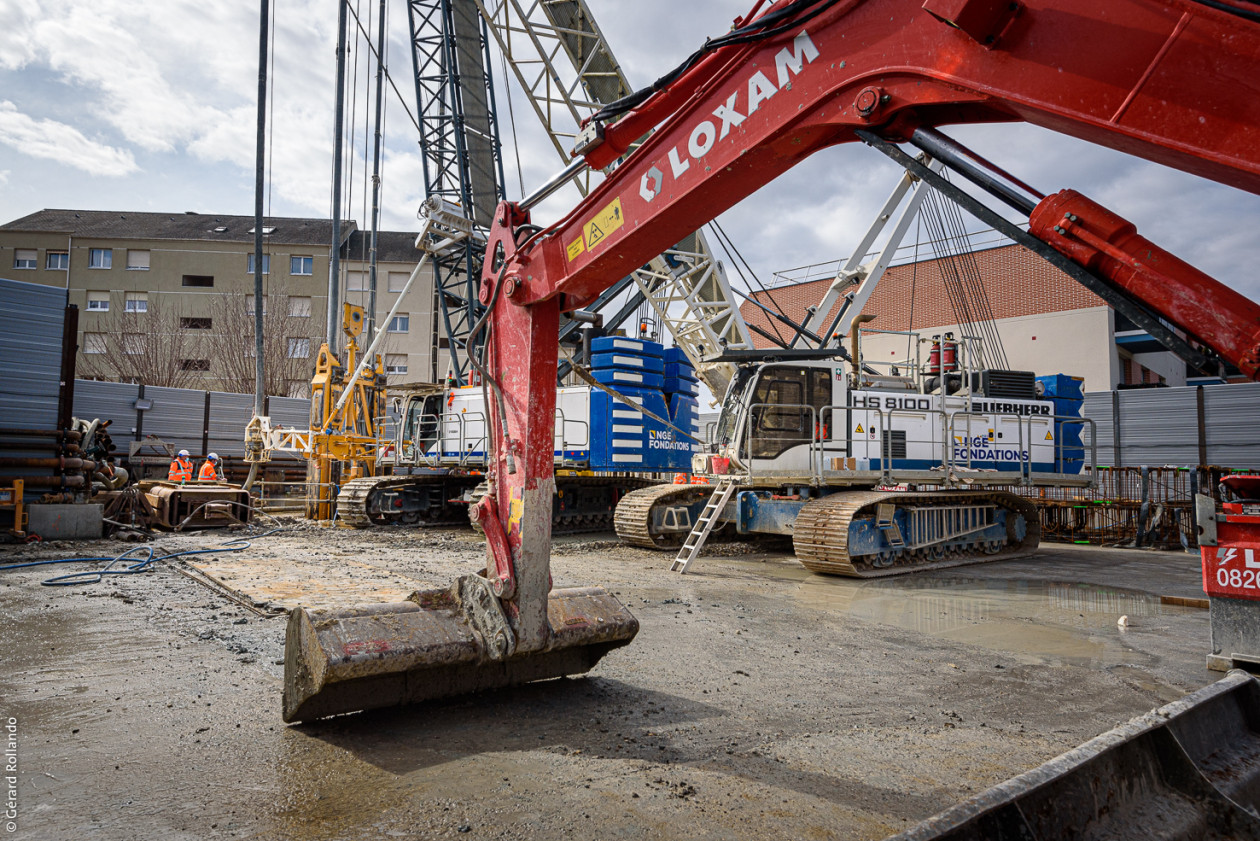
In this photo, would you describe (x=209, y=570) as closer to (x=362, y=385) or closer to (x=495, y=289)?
(x=495, y=289)

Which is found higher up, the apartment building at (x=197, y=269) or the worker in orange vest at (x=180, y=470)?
the apartment building at (x=197, y=269)

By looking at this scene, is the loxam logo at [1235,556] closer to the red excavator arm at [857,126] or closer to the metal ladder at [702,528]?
the red excavator arm at [857,126]

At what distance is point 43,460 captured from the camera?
10.9 meters

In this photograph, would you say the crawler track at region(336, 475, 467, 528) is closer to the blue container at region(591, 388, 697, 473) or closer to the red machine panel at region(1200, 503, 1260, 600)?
the blue container at region(591, 388, 697, 473)

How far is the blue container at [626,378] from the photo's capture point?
46.5ft

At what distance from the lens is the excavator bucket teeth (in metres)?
3.53

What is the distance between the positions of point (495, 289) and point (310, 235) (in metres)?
45.5

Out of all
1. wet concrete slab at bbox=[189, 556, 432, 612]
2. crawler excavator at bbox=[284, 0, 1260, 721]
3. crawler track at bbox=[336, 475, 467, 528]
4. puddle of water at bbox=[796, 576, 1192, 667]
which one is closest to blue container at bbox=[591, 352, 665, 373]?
crawler track at bbox=[336, 475, 467, 528]

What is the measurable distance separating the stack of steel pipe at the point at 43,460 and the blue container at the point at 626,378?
847cm

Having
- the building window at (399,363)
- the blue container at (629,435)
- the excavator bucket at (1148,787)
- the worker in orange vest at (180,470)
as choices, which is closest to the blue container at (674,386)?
the blue container at (629,435)

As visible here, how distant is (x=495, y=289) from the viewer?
4426 millimetres

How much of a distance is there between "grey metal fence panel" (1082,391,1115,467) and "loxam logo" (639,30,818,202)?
21331mm

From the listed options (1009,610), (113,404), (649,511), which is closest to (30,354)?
(649,511)

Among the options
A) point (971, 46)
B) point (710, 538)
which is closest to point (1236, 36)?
point (971, 46)
